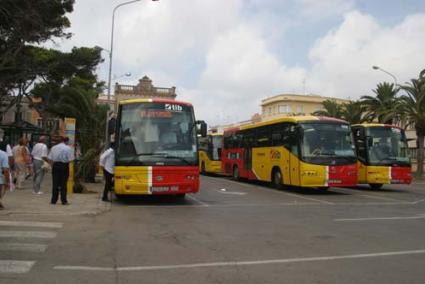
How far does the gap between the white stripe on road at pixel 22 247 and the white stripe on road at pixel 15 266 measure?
92 cm

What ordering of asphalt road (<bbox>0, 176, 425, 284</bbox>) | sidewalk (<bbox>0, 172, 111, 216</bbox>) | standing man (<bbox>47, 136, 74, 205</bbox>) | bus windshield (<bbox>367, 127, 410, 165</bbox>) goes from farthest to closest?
bus windshield (<bbox>367, 127, 410, 165</bbox>) → standing man (<bbox>47, 136, 74, 205</bbox>) → sidewalk (<bbox>0, 172, 111, 216</bbox>) → asphalt road (<bbox>0, 176, 425, 284</bbox>)

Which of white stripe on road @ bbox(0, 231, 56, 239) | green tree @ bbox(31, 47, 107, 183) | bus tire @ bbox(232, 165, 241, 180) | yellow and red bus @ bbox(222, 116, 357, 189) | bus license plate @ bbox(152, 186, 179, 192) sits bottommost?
white stripe on road @ bbox(0, 231, 56, 239)

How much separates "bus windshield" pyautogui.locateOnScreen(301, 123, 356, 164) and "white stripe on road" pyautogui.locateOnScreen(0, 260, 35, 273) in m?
13.9

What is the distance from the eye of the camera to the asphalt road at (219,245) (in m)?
7.06

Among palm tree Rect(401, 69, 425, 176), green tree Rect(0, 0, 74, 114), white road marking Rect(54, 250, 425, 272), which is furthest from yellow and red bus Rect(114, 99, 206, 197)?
palm tree Rect(401, 69, 425, 176)

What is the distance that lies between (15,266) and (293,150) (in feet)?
47.9

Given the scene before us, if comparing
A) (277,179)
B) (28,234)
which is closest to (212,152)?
(277,179)

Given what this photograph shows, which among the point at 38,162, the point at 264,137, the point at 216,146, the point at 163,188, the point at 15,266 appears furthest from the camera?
the point at 216,146

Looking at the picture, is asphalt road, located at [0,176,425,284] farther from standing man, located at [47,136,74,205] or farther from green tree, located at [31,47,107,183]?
green tree, located at [31,47,107,183]

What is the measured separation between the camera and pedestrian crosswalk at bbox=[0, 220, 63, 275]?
23.9 feet

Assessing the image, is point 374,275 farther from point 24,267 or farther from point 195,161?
point 195,161

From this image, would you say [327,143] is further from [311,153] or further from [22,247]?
[22,247]

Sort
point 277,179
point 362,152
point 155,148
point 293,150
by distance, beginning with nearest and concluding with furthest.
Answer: point 155,148 → point 293,150 → point 277,179 → point 362,152

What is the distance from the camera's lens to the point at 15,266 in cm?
720
